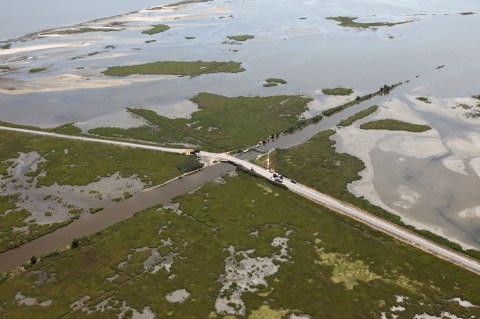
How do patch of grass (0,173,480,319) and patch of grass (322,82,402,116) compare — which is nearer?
patch of grass (0,173,480,319)

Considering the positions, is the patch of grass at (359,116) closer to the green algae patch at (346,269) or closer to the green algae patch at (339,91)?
the green algae patch at (339,91)

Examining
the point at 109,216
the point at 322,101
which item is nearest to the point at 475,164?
the point at 322,101

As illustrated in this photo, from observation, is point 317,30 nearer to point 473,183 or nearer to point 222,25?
point 222,25

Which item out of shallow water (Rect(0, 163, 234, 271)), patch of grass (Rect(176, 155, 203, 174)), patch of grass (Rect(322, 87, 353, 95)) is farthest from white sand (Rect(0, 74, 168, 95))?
shallow water (Rect(0, 163, 234, 271))

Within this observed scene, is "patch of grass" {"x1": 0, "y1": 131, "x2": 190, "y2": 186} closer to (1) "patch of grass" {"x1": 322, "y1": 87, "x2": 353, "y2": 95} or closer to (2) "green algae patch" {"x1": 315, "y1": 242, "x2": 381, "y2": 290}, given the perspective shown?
(2) "green algae patch" {"x1": 315, "y1": 242, "x2": 381, "y2": 290}

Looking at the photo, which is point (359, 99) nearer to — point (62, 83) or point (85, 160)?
point (85, 160)

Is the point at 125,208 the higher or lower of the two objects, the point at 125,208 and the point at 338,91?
the lower
